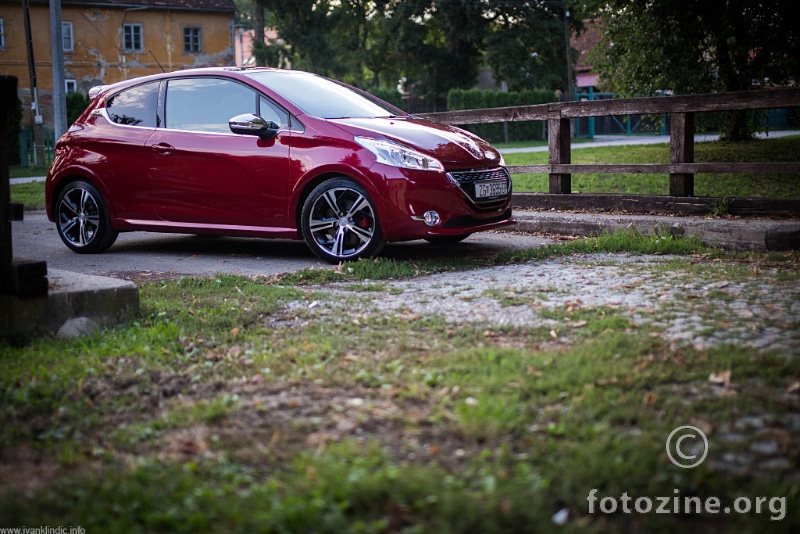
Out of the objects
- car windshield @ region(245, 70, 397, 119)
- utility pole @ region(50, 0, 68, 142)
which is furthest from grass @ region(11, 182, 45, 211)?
car windshield @ region(245, 70, 397, 119)

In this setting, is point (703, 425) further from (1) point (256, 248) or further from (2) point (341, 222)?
(1) point (256, 248)

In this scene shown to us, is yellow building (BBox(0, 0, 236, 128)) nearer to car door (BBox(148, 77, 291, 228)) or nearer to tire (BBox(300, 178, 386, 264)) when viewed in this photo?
car door (BBox(148, 77, 291, 228))

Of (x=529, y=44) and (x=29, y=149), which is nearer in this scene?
(x=29, y=149)

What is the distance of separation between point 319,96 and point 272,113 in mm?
589

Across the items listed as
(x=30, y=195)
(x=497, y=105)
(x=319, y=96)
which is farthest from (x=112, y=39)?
(x=319, y=96)

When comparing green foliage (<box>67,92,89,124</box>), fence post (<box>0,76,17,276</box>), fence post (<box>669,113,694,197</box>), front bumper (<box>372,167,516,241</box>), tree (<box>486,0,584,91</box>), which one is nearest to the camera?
fence post (<box>0,76,17,276</box>)

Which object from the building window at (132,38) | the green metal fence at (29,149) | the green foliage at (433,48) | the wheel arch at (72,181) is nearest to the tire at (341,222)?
the wheel arch at (72,181)

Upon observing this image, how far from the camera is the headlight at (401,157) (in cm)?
714

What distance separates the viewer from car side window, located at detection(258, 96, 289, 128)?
7.69 meters

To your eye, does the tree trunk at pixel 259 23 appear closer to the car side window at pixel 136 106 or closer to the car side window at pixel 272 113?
the car side window at pixel 136 106

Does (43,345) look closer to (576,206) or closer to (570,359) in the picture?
(570,359)

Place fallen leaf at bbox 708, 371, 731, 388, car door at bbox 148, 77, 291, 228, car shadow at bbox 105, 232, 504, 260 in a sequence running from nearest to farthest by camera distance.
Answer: fallen leaf at bbox 708, 371, 731, 388
car door at bbox 148, 77, 291, 228
car shadow at bbox 105, 232, 504, 260

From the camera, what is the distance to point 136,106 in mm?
8547

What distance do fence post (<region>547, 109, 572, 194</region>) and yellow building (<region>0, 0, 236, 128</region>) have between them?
110 feet
